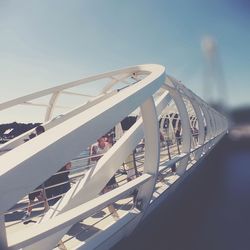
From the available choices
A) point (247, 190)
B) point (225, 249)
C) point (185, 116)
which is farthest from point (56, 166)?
point (247, 190)

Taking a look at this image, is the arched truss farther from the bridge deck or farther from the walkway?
the walkway

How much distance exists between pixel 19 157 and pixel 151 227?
4084 mm

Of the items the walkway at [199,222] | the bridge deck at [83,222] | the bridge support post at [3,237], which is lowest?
the walkway at [199,222]

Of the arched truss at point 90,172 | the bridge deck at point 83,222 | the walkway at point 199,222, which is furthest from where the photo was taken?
the walkway at point 199,222

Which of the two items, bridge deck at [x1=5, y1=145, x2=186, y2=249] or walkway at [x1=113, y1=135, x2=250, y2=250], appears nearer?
bridge deck at [x1=5, y1=145, x2=186, y2=249]

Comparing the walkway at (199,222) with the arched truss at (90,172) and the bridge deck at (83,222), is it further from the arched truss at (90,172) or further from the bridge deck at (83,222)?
the arched truss at (90,172)

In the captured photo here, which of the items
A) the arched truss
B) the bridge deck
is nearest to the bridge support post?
the arched truss

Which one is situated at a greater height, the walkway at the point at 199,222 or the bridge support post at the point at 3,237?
the bridge support post at the point at 3,237

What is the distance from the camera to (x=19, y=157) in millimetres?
1527

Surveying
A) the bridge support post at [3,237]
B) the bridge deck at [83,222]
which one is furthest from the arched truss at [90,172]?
the bridge deck at [83,222]

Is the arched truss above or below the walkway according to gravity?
above

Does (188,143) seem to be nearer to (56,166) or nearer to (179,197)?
(179,197)

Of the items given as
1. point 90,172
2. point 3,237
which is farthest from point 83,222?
point 3,237

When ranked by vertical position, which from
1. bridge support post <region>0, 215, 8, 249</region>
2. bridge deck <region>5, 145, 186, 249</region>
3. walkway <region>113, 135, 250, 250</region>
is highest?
bridge support post <region>0, 215, 8, 249</region>
